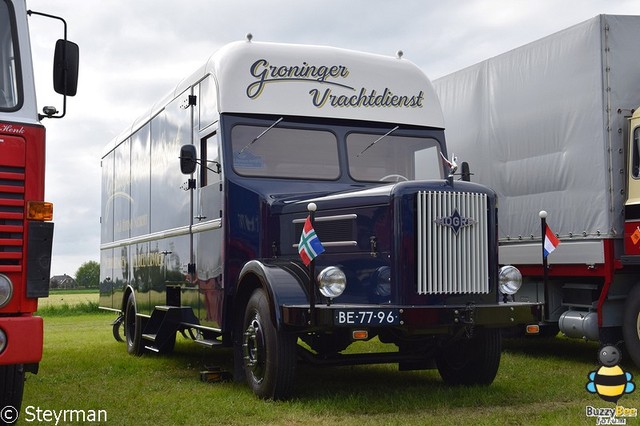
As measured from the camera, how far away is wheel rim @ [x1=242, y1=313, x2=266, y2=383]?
7.63 metres

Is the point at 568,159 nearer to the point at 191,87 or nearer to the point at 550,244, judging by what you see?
the point at 550,244

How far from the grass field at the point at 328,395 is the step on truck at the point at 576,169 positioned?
0.79 metres

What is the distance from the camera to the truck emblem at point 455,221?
286 inches

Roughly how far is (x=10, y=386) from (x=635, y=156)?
7.14 metres

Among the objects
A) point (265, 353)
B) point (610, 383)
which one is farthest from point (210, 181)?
point (610, 383)

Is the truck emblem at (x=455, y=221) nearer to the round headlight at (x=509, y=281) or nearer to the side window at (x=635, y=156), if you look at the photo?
the round headlight at (x=509, y=281)

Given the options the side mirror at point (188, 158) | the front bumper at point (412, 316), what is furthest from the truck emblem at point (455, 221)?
the side mirror at point (188, 158)

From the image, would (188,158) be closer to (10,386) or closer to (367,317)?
(367,317)

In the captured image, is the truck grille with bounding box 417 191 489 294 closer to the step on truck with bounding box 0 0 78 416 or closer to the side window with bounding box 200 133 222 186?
the side window with bounding box 200 133 222 186

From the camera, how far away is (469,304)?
7223 mm

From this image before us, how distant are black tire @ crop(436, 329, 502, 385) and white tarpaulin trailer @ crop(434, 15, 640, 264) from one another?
2.42 metres

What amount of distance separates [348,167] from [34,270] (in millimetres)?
3873

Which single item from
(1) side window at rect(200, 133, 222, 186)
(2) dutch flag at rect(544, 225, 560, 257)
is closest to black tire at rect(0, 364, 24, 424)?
(1) side window at rect(200, 133, 222, 186)

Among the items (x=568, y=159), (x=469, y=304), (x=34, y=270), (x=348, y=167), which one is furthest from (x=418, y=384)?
(x=34, y=270)
